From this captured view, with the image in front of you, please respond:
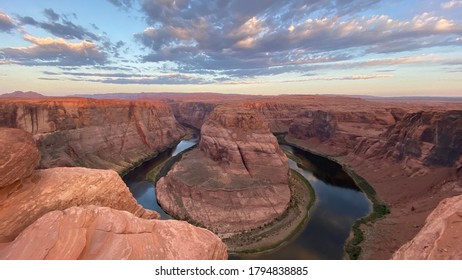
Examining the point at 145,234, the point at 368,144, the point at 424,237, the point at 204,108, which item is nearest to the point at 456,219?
the point at 424,237

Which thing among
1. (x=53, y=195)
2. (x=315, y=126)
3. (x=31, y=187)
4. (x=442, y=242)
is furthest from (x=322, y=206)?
(x=315, y=126)

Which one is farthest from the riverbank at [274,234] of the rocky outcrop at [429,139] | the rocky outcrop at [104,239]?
the rocky outcrop at [429,139]

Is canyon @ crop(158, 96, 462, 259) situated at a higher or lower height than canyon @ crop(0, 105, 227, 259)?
lower

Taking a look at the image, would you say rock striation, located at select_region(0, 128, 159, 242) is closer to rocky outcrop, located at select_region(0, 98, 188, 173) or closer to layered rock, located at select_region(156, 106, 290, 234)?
layered rock, located at select_region(156, 106, 290, 234)

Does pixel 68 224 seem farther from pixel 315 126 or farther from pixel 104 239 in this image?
pixel 315 126

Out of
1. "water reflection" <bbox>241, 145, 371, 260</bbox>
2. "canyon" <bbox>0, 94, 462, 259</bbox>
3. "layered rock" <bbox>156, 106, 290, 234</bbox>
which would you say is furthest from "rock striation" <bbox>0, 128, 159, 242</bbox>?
"layered rock" <bbox>156, 106, 290, 234</bbox>
